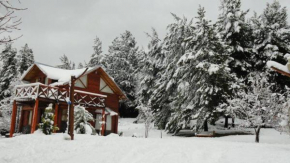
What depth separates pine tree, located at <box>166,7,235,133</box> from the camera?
2338 cm

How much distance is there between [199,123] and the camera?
76.9ft

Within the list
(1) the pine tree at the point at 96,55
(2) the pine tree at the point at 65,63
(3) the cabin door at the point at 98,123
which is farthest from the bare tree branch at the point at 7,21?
(2) the pine tree at the point at 65,63

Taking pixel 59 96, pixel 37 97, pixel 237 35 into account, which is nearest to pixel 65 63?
pixel 59 96

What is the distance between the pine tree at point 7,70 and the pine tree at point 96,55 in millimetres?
13804

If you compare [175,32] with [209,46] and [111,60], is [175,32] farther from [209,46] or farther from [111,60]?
[111,60]

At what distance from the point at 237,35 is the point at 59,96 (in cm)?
2001

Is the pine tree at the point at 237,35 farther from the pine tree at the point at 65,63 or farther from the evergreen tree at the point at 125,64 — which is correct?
the pine tree at the point at 65,63

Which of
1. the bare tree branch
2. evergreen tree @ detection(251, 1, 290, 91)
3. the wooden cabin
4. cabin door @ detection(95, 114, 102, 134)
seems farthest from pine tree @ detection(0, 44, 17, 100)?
the bare tree branch

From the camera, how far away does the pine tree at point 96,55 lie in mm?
51906

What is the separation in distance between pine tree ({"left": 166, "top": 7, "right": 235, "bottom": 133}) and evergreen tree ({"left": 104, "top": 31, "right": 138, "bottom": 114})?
742 inches

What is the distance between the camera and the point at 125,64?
160ft

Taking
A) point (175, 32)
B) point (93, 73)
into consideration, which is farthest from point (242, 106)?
point (93, 73)

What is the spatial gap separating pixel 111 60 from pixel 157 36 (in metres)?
Answer: 17.1

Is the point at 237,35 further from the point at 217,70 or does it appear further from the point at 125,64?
the point at 125,64
